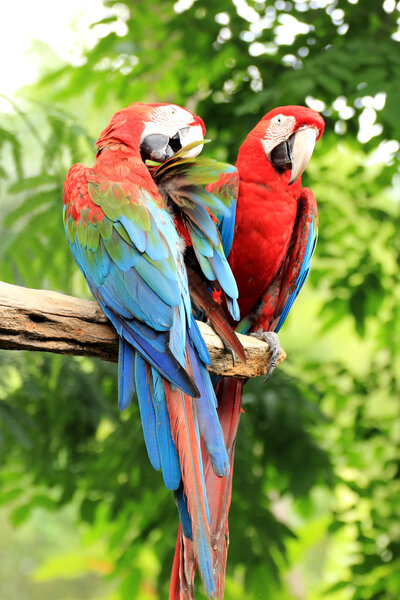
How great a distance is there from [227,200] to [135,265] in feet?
1.29

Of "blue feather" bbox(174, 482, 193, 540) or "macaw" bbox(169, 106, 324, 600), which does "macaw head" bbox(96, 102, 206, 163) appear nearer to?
"macaw" bbox(169, 106, 324, 600)

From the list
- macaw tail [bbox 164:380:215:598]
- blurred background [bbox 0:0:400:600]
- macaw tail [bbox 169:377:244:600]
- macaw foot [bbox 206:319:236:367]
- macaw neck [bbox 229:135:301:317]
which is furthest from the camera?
blurred background [bbox 0:0:400:600]

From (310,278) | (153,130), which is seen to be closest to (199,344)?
(153,130)

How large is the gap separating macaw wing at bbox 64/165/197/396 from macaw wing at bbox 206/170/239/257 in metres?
0.24

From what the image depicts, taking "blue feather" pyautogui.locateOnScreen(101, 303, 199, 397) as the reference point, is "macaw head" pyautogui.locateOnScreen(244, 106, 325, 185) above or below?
above

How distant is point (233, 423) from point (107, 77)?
1.47 metres

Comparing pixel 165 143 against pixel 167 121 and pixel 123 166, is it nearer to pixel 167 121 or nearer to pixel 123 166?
pixel 167 121

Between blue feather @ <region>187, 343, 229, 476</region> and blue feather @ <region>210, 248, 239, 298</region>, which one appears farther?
blue feather @ <region>210, 248, 239, 298</region>

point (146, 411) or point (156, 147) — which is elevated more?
point (156, 147)

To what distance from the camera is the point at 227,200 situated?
1.40 meters

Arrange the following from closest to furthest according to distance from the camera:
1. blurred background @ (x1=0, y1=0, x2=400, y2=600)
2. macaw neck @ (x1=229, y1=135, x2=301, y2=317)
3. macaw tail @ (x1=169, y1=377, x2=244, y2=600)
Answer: macaw tail @ (x1=169, y1=377, x2=244, y2=600)
macaw neck @ (x1=229, y1=135, x2=301, y2=317)
blurred background @ (x1=0, y1=0, x2=400, y2=600)

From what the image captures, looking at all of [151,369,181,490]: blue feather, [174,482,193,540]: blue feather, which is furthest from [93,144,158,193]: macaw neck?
[174,482,193,540]: blue feather

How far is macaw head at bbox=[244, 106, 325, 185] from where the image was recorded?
53.6 inches

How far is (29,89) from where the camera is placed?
2.98m
